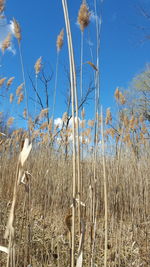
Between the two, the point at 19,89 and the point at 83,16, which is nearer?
the point at 83,16

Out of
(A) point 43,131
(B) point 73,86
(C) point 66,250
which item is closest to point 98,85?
(B) point 73,86

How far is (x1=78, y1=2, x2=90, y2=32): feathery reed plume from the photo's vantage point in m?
0.65

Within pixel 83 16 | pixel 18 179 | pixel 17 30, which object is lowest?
pixel 18 179

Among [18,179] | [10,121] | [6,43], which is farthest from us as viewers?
[10,121]

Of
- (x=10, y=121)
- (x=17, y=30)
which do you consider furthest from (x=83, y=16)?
(x=10, y=121)

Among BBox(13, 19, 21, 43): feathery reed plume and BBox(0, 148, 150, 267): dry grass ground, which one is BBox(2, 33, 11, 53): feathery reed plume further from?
BBox(0, 148, 150, 267): dry grass ground

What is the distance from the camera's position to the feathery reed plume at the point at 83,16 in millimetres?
653

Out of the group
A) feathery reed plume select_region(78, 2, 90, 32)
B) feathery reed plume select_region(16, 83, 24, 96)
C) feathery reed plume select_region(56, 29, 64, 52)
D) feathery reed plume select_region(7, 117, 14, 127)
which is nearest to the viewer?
feathery reed plume select_region(78, 2, 90, 32)

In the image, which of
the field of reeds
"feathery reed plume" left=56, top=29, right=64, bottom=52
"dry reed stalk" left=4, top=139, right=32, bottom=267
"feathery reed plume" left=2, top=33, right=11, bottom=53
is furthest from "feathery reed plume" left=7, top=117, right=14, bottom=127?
"dry reed stalk" left=4, top=139, right=32, bottom=267

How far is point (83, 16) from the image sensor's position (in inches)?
25.8

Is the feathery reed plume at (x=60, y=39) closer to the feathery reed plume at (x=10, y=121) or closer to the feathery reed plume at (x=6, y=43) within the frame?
the feathery reed plume at (x=6, y=43)

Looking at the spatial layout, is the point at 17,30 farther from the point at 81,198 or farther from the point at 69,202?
the point at 69,202

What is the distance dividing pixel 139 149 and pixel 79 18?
74.0 inches

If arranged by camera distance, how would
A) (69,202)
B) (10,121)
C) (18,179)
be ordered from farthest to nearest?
(10,121) → (69,202) → (18,179)
